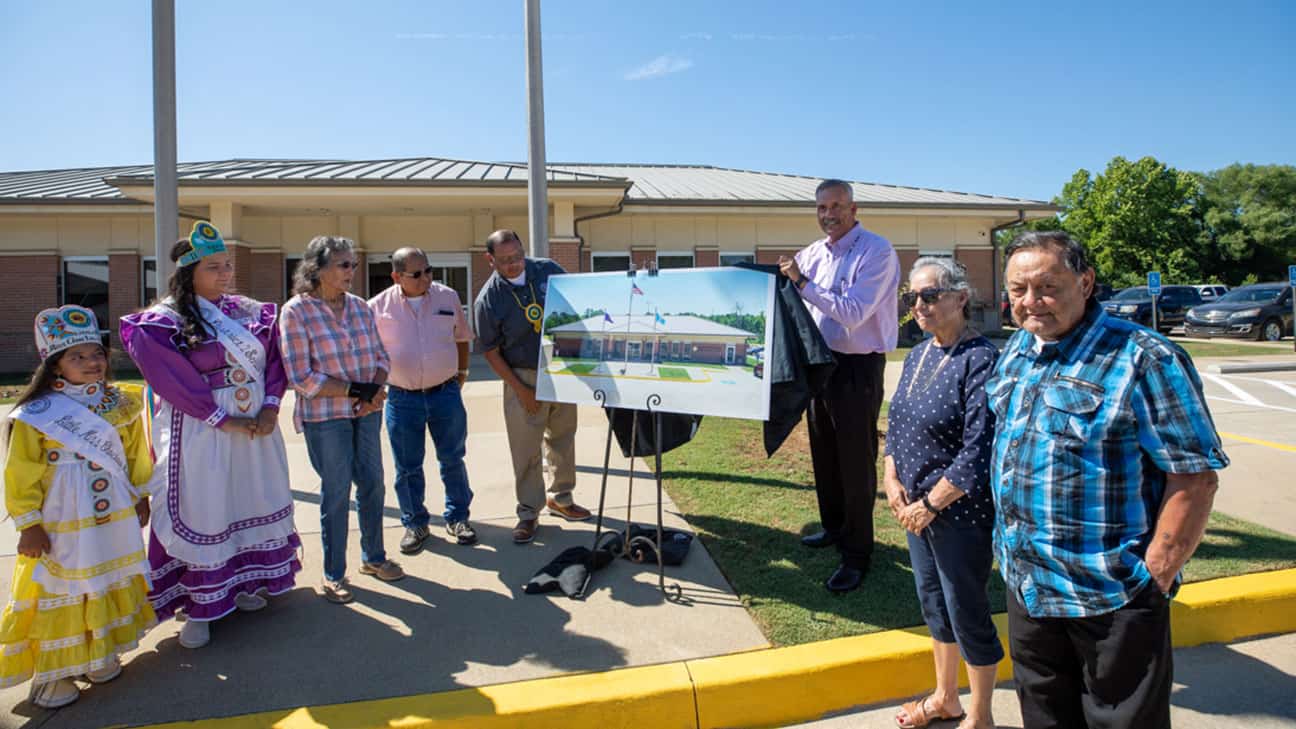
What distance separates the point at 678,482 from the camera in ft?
18.5

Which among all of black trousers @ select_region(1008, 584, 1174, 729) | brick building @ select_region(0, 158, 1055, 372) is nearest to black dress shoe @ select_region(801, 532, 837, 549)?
black trousers @ select_region(1008, 584, 1174, 729)

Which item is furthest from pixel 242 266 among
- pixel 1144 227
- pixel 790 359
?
pixel 1144 227

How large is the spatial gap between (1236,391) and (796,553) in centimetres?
1062

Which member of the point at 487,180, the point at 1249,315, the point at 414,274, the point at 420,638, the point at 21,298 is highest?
the point at 487,180

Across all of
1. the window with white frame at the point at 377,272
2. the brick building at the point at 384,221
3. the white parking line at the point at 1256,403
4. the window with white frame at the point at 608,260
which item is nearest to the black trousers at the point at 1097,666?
the white parking line at the point at 1256,403

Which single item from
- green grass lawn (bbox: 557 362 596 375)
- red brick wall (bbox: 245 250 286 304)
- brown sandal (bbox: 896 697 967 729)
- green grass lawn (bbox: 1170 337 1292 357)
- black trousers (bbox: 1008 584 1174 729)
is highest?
red brick wall (bbox: 245 250 286 304)

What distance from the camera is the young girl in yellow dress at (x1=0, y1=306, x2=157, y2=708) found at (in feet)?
9.02

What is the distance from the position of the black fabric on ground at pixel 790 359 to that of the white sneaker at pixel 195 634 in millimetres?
2884

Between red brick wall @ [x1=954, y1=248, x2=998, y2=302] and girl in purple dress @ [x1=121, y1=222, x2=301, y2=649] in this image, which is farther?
red brick wall @ [x1=954, y1=248, x2=998, y2=302]

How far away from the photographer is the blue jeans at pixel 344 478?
362 cm

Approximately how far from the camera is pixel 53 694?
8.95 ft

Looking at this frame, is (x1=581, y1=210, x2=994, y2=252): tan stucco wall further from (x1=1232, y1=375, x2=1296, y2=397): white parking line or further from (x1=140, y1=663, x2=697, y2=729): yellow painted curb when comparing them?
(x1=140, y1=663, x2=697, y2=729): yellow painted curb

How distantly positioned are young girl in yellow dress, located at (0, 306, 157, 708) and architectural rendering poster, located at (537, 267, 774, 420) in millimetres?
2080

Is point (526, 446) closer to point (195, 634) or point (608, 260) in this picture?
point (195, 634)
